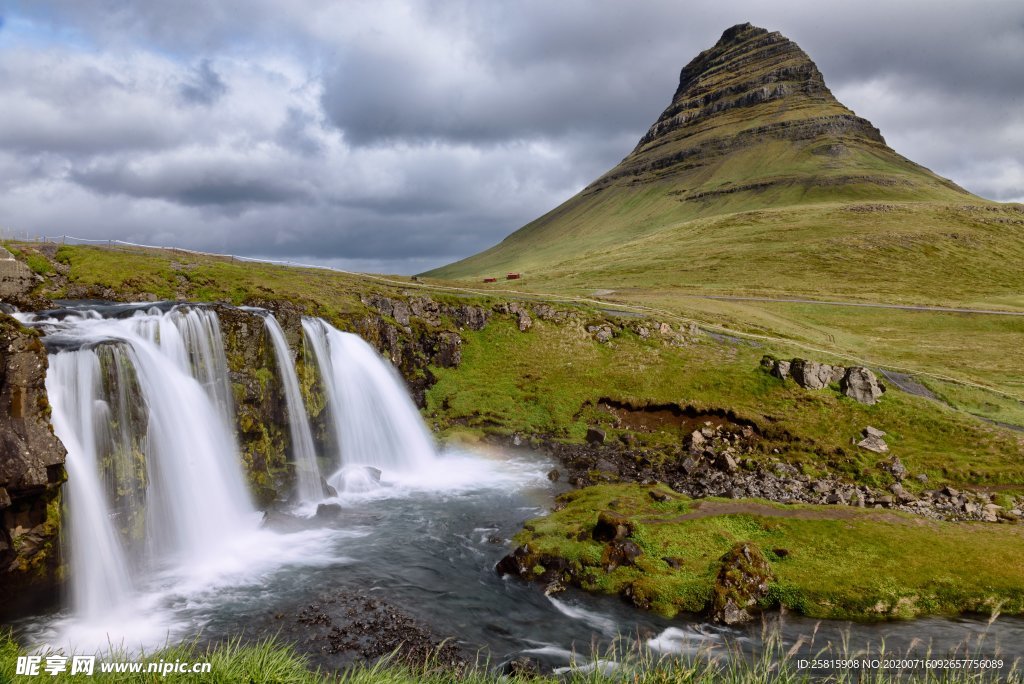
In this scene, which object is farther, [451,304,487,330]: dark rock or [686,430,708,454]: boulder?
[451,304,487,330]: dark rock

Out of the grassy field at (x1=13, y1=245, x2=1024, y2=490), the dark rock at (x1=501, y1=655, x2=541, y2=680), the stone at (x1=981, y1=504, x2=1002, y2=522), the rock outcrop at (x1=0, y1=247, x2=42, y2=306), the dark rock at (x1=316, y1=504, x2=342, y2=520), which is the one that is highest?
the rock outcrop at (x1=0, y1=247, x2=42, y2=306)

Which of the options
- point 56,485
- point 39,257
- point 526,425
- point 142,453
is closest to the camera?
point 56,485

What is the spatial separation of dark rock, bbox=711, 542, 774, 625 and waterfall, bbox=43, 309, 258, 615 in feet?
69.8

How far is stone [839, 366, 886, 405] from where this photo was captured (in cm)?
4262

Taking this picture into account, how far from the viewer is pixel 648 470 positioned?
3650 centimetres

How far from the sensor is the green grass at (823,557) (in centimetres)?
2067

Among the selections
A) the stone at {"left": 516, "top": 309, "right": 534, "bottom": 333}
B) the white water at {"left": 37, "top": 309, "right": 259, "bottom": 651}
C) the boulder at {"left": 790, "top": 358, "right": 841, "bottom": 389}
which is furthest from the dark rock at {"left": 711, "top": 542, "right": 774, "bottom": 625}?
the stone at {"left": 516, "top": 309, "right": 534, "bottom": 333}

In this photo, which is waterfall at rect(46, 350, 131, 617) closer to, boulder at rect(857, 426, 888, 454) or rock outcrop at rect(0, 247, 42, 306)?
rock outcrop at rect(0, 247, 42, 306)

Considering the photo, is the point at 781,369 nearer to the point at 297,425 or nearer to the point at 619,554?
the point at 619,554

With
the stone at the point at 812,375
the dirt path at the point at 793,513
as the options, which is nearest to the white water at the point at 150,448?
the dirt path at the point at 793,513

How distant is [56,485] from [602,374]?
126ft

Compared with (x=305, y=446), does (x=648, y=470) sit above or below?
below

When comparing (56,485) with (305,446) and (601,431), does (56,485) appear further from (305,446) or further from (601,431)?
(601,431)

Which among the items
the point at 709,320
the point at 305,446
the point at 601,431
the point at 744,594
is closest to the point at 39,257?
the point at 305,446
